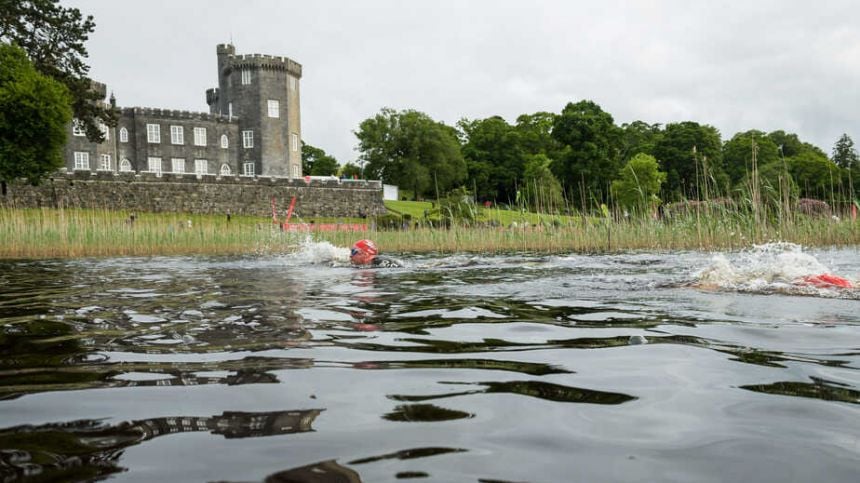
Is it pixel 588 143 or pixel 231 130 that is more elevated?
pixel 231 130

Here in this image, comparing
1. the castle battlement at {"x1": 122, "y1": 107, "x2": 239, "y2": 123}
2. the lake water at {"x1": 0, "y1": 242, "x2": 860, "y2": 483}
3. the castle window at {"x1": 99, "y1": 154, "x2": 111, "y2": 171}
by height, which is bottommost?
the lake water at {"x1": 0, "y1": 242, "x2": 860, "y2": 483}

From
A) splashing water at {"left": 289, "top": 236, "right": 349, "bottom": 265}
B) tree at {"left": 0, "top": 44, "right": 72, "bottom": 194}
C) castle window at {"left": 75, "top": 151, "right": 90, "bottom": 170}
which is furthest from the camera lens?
castle window at {"left": 75, "top": 151, "right": 90, "bottom": 170}

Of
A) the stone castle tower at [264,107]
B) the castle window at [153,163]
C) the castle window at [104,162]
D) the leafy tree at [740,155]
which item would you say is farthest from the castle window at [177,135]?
the leafy tree at [740,155]

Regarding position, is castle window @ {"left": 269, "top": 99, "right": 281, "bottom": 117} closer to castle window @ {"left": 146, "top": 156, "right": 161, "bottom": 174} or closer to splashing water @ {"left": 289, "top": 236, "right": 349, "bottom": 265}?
castle window @ {"left": 146, "top": 156, "right": 161, "bottom": 174}

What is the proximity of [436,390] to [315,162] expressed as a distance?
3512 inches

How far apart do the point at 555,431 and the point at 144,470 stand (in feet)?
3.80

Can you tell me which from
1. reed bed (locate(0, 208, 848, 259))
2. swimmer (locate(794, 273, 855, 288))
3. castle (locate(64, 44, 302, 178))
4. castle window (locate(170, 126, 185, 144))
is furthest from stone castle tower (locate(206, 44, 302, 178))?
swimmer (locate(794, 273, 855, 288))

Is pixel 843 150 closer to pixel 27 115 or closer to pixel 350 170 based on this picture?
pixel 350 170

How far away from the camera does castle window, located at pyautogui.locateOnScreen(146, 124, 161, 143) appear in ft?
171

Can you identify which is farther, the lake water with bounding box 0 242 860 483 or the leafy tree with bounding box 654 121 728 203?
the leafy tree with bounding box 654 121 728 203

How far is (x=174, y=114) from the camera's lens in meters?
52.8

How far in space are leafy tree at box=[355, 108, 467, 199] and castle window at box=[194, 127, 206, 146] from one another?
61.0ft

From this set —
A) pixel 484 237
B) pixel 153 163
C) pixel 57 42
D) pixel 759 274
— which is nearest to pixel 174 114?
pixel 153 163

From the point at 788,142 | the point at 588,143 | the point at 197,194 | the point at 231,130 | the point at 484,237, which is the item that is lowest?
the point at 484,237
